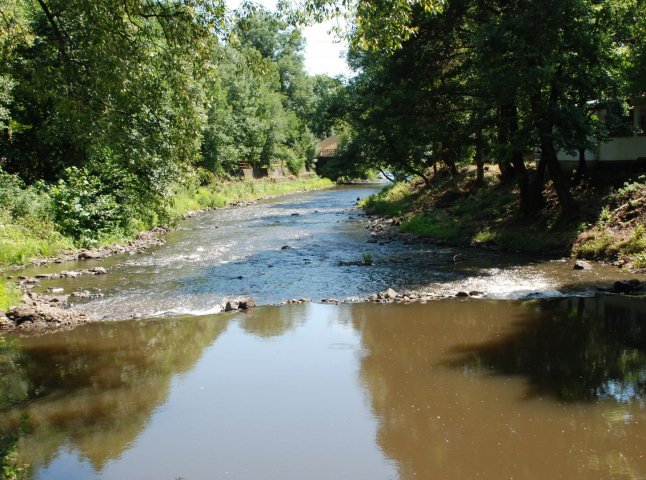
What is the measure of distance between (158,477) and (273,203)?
39.9 m

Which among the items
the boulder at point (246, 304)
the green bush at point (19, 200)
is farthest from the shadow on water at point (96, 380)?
the green bush at point (19, 200)

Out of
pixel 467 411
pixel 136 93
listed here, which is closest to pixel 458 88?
pixel 136 93

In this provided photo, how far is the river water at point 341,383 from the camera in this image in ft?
21.2

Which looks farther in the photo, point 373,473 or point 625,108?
point 625,108

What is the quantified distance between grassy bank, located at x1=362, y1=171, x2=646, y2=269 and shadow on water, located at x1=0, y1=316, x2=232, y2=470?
11546mm

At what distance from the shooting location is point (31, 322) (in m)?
12.2

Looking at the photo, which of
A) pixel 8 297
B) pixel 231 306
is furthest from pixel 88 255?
pixel 231 306

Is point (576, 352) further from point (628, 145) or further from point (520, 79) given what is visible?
point (628, 145)

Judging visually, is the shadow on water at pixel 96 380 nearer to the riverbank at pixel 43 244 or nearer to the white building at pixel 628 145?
the riverbank at pixel 43 244

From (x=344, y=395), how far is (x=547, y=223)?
14.5 m

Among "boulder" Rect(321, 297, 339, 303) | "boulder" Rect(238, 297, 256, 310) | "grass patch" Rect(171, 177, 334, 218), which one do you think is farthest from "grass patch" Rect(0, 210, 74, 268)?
"boulder" Rect(321, 297, 339, 303)

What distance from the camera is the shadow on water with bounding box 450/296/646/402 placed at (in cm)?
812

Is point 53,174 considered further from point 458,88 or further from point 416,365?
point 416,365

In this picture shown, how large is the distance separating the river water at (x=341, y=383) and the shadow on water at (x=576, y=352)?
0.04m
